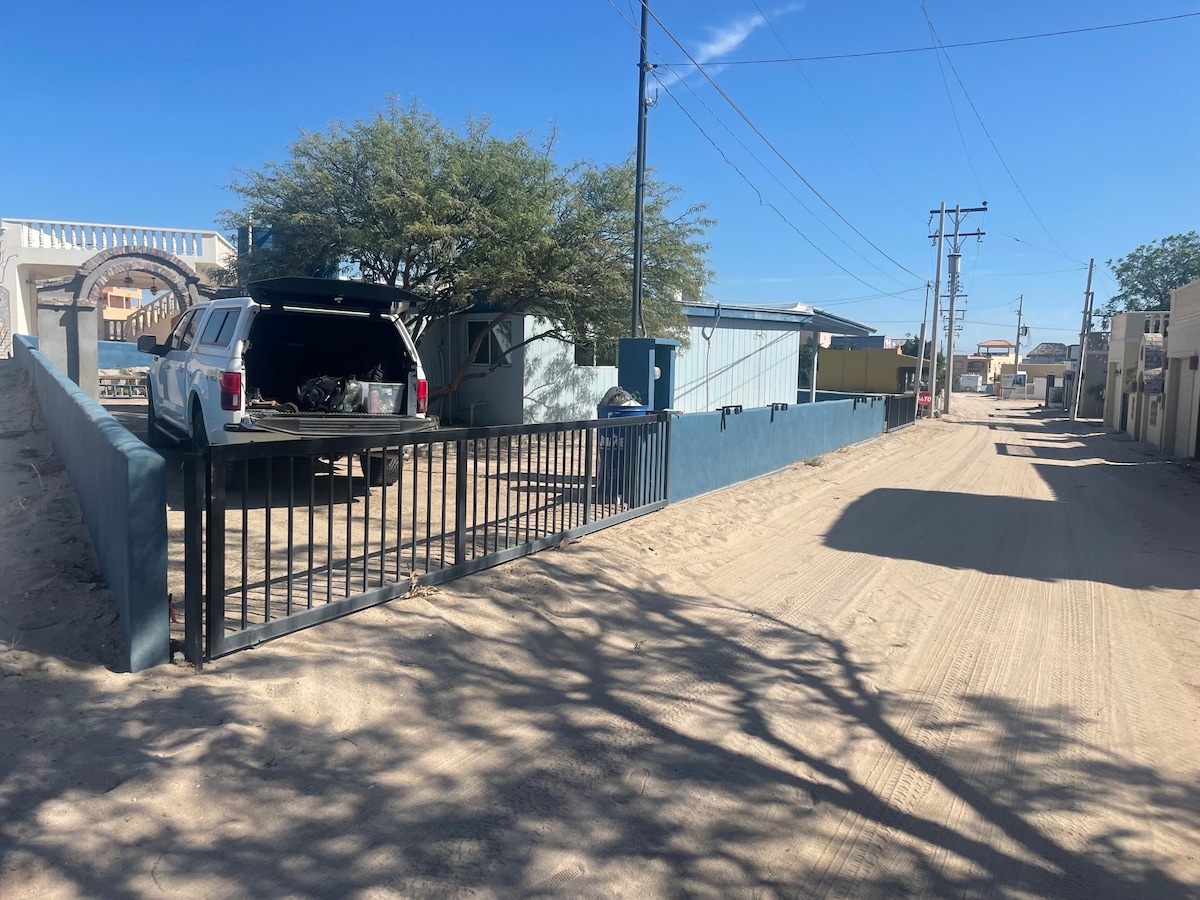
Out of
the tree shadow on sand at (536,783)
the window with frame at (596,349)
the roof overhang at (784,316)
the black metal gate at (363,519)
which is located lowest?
the tree shadow on sand at (536,783)

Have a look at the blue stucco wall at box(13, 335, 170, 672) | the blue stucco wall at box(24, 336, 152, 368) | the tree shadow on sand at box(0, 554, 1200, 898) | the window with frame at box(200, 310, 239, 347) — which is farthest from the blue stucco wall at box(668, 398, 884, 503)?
the blue stucco wall at box(24, 336, 152, 368)

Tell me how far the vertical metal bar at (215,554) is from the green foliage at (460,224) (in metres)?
8.44

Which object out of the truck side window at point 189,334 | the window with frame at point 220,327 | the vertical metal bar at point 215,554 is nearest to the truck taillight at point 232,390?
the window with frame at point 220,327

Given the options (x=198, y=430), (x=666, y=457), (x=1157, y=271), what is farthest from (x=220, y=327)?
(x=1157, y=271)

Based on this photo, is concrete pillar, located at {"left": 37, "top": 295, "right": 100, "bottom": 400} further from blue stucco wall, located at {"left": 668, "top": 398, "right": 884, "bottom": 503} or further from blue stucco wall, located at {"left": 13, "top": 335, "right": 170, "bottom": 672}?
blue stucco wall, located at {"left": 13, "top": 335, "right": 170, "bottom": 672}

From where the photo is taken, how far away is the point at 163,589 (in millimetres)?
4461

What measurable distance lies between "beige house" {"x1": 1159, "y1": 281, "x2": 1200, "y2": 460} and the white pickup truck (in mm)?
20930

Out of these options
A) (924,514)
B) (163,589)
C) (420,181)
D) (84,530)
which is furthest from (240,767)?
(420,181)

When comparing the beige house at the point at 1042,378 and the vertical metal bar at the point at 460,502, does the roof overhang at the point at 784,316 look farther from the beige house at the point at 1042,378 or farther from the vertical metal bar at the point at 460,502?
the beige house at the point at 1042,378

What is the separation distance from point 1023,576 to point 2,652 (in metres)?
8.11

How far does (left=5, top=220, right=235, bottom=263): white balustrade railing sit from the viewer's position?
911 inches

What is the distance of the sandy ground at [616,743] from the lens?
333 centimetres

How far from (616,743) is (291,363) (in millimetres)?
7364

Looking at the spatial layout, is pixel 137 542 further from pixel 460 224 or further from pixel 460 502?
pixel 460 224
